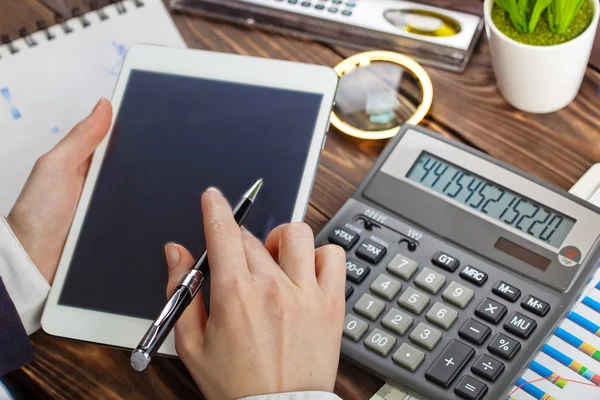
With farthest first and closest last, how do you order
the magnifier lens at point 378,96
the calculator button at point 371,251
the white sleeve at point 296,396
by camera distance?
the magnifier lens at point 378,96
the calculator button at point 371,251
the white sleeve at point 296,396

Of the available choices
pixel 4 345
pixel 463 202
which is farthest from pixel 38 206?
pixel 463 202

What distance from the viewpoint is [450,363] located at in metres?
0.55

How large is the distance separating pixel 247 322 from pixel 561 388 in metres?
0.22

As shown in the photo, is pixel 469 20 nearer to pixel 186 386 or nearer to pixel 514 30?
pixel 514 30

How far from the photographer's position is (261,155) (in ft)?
2.14

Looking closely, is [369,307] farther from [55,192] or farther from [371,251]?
[55,192]

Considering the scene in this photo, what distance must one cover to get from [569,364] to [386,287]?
14 centimetres

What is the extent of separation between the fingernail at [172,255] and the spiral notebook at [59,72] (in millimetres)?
214

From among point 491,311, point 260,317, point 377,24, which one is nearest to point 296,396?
point 260,317

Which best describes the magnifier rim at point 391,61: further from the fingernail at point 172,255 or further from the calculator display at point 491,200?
the fingernail at point 172,255

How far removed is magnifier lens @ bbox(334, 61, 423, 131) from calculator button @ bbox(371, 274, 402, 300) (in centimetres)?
17

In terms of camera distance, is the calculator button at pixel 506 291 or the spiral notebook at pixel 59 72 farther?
the spiral notebook at pixel 59 72

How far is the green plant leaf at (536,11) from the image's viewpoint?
24.4 inches

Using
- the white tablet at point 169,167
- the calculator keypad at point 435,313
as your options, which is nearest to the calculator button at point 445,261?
the calculator keypad at point 435,313
